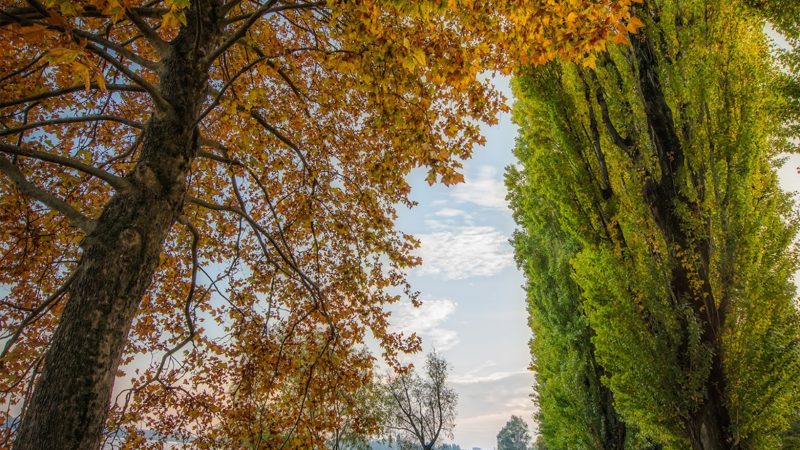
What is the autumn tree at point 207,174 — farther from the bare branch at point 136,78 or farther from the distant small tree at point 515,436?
the distant small tree at point 515,436

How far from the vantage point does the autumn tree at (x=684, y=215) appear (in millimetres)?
5477

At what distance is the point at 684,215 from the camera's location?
5.86 meters

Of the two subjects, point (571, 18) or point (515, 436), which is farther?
point (515, 436)

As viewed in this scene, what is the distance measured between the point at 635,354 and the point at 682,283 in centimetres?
130

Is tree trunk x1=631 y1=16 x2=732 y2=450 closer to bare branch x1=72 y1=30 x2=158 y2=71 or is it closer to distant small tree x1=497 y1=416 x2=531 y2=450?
bare branch x1=72 y1=30 x2=158 y2=71

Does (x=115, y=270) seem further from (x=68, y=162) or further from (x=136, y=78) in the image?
(x=136, y=78)

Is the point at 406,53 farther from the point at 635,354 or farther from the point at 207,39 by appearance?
the point at 635,354

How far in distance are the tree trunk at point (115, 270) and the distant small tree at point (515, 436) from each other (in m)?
102

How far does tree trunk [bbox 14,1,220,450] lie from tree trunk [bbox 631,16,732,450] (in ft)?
21.8

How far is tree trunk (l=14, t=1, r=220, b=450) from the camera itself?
2494 millimetres

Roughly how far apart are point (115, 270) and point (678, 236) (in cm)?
715

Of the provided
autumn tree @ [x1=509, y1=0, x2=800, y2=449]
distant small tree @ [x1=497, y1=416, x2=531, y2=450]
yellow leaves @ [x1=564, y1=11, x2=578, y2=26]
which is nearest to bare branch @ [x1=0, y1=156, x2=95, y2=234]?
yellow leaves @ [x1=564, y1=11, x2=578, y2=26]

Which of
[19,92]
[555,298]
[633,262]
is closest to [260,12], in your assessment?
[19,92]

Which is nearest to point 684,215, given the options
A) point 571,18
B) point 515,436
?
point 571,18
